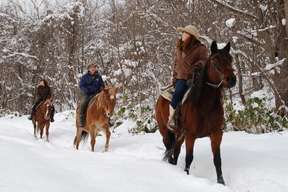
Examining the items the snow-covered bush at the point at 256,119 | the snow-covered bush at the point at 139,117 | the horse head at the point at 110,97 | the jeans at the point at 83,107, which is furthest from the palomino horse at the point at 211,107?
the snow-covered bush at the point at 139,117

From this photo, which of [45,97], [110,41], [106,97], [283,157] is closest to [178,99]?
[283,157]

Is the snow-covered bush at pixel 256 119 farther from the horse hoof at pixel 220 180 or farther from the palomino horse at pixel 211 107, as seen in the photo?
the horse hoof at pixel 220 180

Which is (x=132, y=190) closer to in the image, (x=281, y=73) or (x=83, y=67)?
(x=281, y=73)

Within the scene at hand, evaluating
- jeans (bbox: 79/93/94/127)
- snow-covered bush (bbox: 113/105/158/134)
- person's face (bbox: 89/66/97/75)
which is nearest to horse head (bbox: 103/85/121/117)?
person's face (bbox: 89/66/97/75)

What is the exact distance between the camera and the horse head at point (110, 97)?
33.8 ft

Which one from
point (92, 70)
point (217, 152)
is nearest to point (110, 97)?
point (92, 70)

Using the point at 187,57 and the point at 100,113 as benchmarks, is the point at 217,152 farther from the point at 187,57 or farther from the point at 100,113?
the point at 100,113

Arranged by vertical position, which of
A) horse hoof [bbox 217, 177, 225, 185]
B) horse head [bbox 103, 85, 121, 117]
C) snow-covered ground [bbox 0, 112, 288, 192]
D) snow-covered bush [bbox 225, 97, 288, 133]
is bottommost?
horse hoof [bbox 217, 177, 225, 185]

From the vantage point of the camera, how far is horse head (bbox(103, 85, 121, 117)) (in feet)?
33.8

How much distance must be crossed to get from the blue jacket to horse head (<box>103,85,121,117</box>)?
123cm

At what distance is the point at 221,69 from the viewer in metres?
5.95

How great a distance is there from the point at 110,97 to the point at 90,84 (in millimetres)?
1534

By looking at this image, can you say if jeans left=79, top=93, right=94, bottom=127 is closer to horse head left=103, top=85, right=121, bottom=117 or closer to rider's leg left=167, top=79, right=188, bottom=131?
horse head left=103, top=85, right=121, bottom=117

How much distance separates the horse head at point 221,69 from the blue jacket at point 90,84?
5.71m
